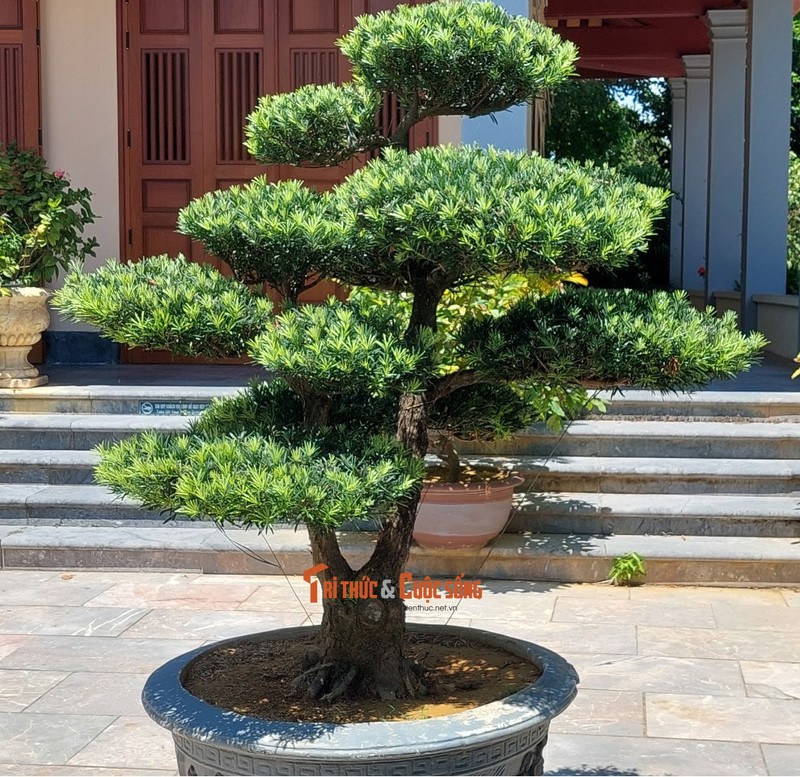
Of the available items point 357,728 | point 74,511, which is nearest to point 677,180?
point 74,511

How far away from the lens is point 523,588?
5844 mm

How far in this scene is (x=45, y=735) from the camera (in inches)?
158

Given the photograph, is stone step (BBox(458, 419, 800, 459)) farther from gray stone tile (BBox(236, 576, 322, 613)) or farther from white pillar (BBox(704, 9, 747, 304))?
white pillar (BBox(704, 9, 747, 304))

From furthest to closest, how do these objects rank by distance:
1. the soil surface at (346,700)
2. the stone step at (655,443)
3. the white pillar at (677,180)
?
the white pillar at (677,180), the stone step at (655,443), the soil surface at (346,700)

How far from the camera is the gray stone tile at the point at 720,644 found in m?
4.83

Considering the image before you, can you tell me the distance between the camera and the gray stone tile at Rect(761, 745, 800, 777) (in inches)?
145

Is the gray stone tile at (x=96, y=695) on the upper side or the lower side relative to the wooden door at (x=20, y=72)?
lower

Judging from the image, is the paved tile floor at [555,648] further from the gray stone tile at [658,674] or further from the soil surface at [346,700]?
the soil surface at [346,700]

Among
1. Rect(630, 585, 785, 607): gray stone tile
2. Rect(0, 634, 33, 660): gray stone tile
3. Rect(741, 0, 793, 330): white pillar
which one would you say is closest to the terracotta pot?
Rect(630, 585, 785, 607): gray stone tile

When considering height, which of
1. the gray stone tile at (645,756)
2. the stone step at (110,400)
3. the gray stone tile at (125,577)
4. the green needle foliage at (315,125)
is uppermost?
the green needle foliage at (315,125)

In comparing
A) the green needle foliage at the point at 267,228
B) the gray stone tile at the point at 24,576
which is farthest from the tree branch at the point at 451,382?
the gray stone tile at the point at 24,576

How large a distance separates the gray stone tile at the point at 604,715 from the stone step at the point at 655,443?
2.42 metres

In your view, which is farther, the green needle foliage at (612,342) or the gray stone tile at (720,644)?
the gray stone tile at (720,644)

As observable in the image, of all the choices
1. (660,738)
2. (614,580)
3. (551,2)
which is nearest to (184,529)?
(614,580)
